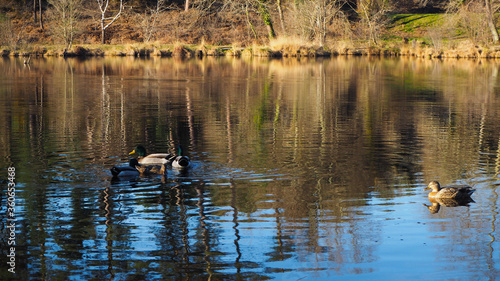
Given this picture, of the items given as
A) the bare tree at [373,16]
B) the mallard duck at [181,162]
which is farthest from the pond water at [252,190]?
the bare tree at [373,16]

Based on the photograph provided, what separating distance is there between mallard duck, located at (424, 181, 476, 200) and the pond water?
226mm

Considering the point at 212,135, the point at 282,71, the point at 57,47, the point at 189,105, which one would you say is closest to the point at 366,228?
the point at 212,135

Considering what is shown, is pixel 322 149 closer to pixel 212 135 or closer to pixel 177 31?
pixel 212 135

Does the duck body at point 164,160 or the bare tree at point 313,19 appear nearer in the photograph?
the duck body at point 164,160

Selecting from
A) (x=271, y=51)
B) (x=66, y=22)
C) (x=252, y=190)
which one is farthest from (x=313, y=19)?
(x=252, y=190)

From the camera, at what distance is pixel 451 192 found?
9508 mm

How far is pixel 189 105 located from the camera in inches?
832

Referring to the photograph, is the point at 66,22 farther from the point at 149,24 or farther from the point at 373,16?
the point at 373,16

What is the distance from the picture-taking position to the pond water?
6.95 m

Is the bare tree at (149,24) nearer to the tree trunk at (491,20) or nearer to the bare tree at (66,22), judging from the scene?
the bare tree at (66,22)

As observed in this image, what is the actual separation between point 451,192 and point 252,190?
3.03m

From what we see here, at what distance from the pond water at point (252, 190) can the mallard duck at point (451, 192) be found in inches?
8.9

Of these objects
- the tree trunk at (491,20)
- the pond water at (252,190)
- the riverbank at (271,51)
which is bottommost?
the pond water at (252,190)

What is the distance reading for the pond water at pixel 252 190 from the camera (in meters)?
6.95
